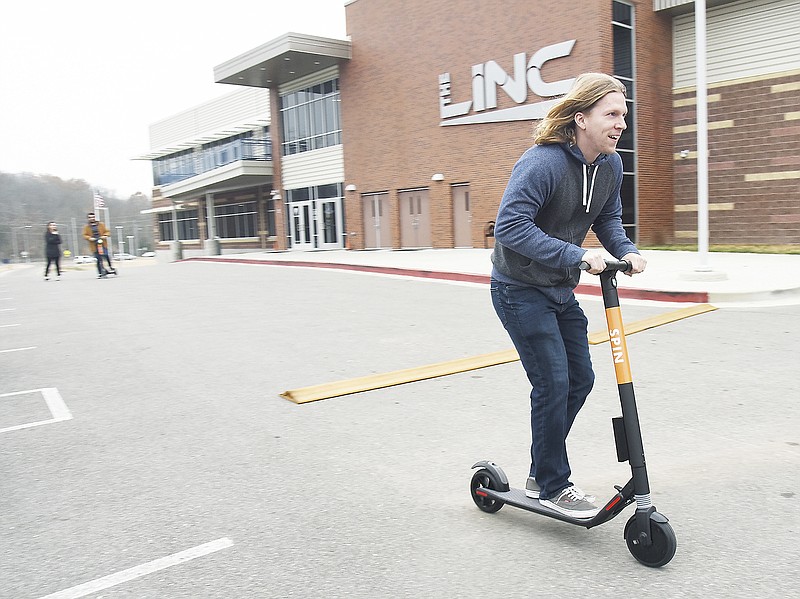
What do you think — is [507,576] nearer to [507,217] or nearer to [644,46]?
[507,217]

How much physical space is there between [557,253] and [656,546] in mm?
1161

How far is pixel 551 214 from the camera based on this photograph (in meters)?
2.97

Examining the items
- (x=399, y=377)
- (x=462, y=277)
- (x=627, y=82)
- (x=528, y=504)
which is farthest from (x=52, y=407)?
(x=627, y=82)

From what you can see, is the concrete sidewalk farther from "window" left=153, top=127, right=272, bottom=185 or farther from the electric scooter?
"window" left=153, top=127, right=272, bottom=185

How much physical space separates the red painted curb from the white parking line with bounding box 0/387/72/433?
8.32 metres

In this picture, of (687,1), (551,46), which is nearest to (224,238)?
(551,46)

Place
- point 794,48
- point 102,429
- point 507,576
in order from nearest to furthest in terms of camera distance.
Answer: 1. point 507,576
2. point 102,429
3. point 794,48

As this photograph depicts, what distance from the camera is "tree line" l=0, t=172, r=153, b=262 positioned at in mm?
90669

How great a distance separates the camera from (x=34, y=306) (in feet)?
44.1

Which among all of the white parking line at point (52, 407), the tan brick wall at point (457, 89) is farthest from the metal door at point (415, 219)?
the white parking line at point (52, 407)

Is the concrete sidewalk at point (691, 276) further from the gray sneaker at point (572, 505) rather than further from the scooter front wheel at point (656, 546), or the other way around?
the scooter front wheel at point (656, 546)

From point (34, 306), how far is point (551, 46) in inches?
638

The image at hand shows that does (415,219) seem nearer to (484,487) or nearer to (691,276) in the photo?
(691,276)

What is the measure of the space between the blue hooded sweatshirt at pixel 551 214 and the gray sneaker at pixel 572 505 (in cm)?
83
